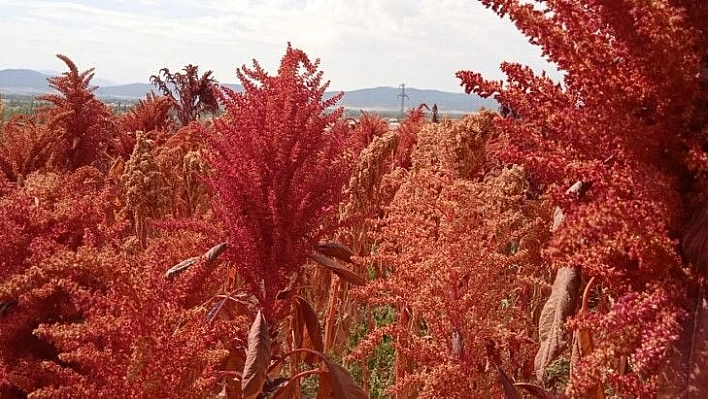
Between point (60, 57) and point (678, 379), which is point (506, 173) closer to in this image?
point (678, 379)

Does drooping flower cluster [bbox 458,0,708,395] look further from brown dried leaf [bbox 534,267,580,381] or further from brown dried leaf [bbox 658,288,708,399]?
brown dried leaf [bbox 534,267,580,381]

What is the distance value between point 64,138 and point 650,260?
170 inches

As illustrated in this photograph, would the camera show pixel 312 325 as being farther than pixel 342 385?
Yes

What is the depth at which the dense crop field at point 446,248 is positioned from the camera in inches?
40.0

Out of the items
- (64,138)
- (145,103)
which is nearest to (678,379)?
(64,138)

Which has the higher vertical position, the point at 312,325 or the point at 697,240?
the point at 697,240

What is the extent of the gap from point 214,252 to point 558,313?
1.04m

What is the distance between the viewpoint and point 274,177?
1901 millimetres

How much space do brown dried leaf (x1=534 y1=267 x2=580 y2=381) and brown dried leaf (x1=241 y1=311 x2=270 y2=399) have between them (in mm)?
672

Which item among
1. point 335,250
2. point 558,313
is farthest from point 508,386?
point 335,250

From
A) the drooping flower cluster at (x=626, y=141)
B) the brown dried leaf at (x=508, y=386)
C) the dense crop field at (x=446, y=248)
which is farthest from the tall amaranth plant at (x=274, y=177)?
the drooping flower cluster at (x=626, y=141)

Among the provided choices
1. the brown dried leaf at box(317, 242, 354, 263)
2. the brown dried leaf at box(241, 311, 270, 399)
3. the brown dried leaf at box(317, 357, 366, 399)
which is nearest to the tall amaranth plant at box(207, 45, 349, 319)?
the brown dried leaf at box(241, 311, 270, 399)

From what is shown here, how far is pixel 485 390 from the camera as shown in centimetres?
167

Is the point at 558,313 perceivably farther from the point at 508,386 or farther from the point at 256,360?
the point at 256,360
